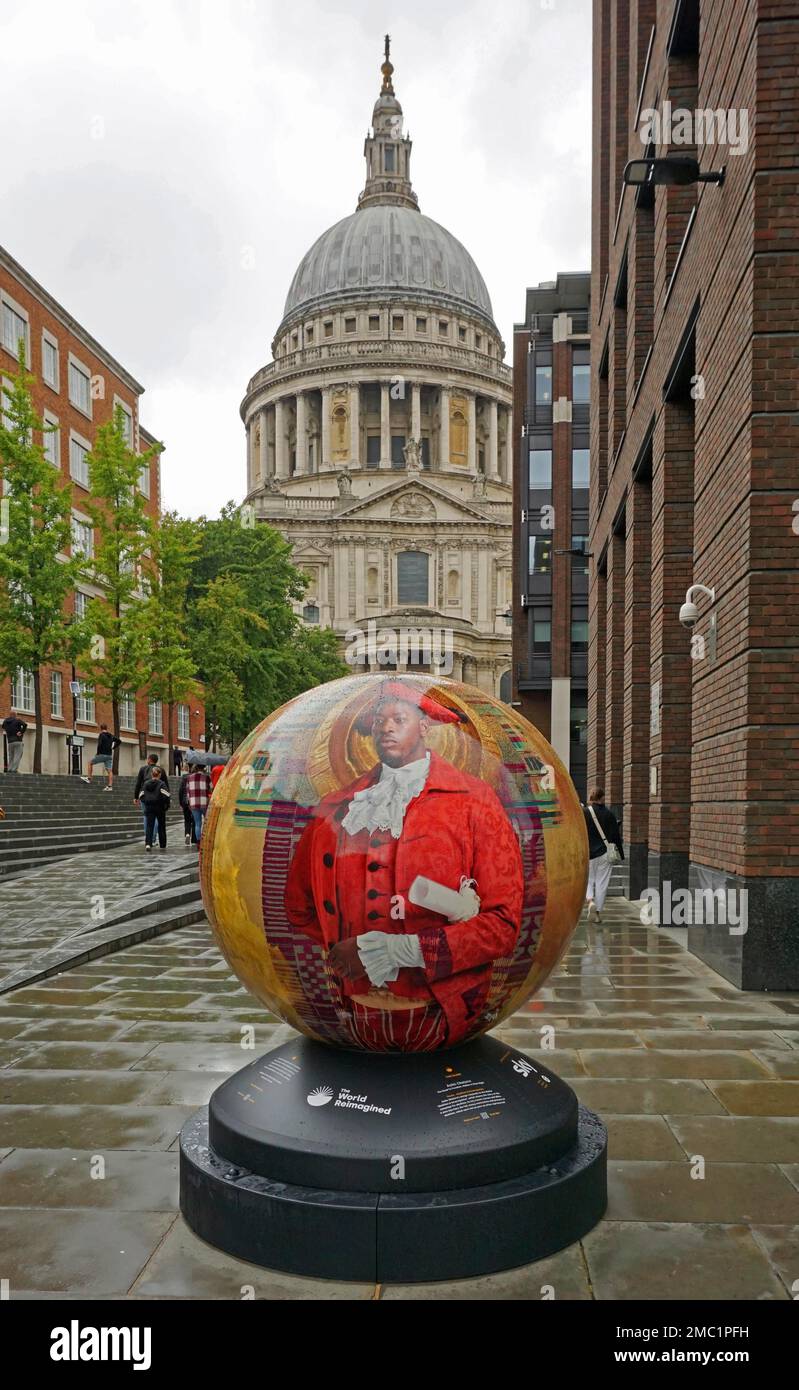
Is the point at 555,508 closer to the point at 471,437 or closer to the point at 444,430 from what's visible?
the point at 444,430

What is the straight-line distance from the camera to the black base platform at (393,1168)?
3727 millimetres

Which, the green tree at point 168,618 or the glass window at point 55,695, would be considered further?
the glass window at point 55,695

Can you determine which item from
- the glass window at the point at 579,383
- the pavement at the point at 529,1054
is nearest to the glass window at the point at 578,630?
the glass window at the point at 579,383

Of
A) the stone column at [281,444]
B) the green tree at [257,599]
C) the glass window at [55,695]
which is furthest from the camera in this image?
the stone column at [281,444]

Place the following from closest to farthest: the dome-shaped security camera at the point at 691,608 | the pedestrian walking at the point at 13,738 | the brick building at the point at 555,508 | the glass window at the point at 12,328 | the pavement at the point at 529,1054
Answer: the pavement at the point at 529,1054 < the dome-shaped security camera at the point at 691,608 < the pedestrian walking at the point at 13,738 < the glass window at the point at 12,328 < the brick building at the point at 555,508

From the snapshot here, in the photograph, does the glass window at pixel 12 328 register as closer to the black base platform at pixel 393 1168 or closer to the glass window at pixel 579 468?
the glass window at pixel 579 468

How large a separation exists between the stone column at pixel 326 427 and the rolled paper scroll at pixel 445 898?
108 metres

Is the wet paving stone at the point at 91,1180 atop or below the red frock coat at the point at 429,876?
below

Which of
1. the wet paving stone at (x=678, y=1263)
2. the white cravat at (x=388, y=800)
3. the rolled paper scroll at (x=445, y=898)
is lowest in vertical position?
the wet paving stone at (x=678, y=1263)

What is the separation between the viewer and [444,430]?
109812mm

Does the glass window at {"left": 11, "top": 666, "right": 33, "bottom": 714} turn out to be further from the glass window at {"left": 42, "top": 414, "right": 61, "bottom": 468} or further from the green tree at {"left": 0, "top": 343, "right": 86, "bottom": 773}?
the glass window at {"left": 42, "top": 414, "right": 61, "bottom": 468}

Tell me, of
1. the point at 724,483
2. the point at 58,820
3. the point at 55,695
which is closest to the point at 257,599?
the point at 55,695
